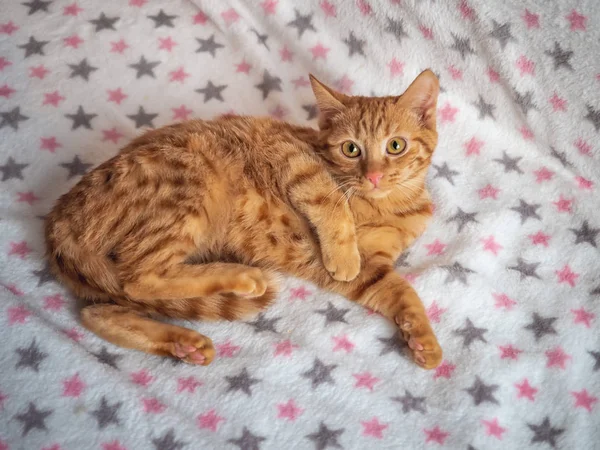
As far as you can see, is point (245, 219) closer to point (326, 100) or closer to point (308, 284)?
point (308, 284)

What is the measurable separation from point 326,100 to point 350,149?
8.0 inches

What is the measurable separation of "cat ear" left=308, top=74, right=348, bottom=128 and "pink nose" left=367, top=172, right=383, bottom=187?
31cm

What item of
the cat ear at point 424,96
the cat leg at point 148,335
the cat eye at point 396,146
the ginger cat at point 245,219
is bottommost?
the cat leg at point 148,335

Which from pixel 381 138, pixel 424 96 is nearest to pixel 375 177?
pixel 381 138

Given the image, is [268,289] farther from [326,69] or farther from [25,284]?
[326,69]

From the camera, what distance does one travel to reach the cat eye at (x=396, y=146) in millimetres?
1812

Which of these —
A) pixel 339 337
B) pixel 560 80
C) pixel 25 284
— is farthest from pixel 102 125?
pixel 560 80

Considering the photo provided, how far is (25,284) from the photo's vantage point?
1732 millimetres

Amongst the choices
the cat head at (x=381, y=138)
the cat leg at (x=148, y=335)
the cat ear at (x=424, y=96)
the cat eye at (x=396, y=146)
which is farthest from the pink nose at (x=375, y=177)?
the cat leg at (x=148, y=335)

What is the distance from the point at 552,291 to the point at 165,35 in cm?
200

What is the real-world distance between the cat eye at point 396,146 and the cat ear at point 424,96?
0.15 meters

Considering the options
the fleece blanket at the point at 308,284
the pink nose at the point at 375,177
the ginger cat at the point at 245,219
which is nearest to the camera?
the fleece blanket at the point at 308,284

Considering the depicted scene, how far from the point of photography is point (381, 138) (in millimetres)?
1799

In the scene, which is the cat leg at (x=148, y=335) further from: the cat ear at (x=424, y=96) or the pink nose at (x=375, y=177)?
the cat ear at (x=424, y=96)
